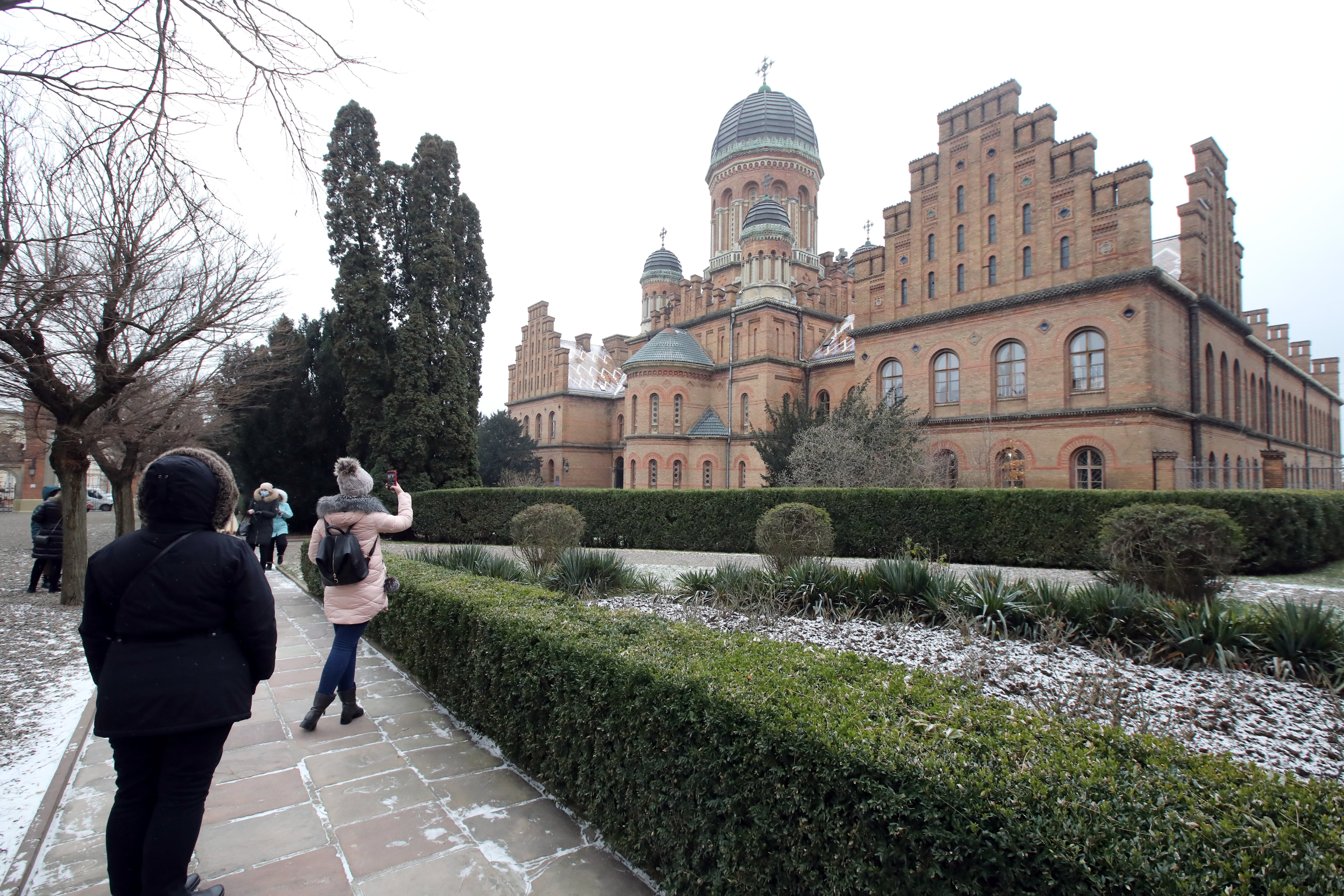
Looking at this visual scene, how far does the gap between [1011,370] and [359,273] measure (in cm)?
2234

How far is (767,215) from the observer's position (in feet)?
109

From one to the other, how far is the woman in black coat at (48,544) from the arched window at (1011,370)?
972 inches

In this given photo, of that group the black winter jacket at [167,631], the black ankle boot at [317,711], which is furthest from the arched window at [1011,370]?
the black winter jacket at [167,631]

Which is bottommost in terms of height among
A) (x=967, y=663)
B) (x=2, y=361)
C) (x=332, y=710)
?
(x=332, y=710)

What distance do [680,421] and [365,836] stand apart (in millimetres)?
30057

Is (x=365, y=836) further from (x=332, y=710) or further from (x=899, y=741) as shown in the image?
(x=899, y=741)

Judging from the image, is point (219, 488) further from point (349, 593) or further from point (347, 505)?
point (349, 593)

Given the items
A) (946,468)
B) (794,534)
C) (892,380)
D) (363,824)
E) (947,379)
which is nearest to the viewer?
(363,824)

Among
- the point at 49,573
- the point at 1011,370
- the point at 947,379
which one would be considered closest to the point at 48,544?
the point at 49,573

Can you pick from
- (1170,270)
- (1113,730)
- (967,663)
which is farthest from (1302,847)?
(1170,270)

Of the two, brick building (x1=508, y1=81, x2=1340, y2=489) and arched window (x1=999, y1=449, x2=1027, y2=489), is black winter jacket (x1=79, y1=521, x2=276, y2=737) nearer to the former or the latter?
brick building (x1=508, y1=81, x2=1340, y2=489)

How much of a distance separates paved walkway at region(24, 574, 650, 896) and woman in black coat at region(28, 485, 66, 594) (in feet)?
25.6

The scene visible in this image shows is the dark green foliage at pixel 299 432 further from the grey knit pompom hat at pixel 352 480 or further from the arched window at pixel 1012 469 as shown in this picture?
the arched window at pixel 1012 469

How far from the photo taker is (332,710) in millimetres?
5188
